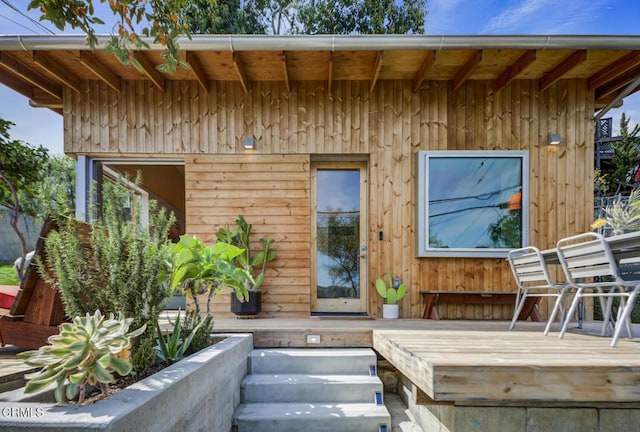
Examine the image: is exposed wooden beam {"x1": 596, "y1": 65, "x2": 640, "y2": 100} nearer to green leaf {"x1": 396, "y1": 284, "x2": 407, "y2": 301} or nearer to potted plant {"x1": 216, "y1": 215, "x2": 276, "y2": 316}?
green leaf {"x1": 396, "y1": 284, "x2": 407, "y2": 301}

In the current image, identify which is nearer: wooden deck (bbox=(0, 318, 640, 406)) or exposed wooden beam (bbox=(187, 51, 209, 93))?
wooden deck (bbox=(0, 318, 640, 406))

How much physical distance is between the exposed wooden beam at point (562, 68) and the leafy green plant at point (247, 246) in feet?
12.5

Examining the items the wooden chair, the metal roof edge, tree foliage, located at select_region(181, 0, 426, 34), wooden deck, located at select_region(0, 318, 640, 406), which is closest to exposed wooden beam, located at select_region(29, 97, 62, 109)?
the metal roof edge

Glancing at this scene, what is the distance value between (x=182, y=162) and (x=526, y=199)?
430cm

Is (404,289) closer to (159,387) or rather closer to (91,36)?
(159,387)

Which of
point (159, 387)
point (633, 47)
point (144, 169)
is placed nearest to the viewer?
point (159, 387)

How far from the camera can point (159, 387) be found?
1.55 m

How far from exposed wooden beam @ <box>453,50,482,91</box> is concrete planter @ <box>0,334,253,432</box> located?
367 centimetres

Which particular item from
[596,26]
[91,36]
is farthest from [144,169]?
[596,26]

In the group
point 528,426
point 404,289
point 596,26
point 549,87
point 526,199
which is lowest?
point 528,426

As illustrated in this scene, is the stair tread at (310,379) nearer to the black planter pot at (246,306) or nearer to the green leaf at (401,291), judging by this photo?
the black planter pot at (246,306)

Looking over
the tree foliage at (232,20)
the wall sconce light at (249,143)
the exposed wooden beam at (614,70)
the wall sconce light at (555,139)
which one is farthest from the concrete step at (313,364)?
the tree foliage at (232,20)

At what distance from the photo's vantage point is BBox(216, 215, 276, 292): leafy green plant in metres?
4.27

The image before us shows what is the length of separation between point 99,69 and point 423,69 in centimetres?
363
